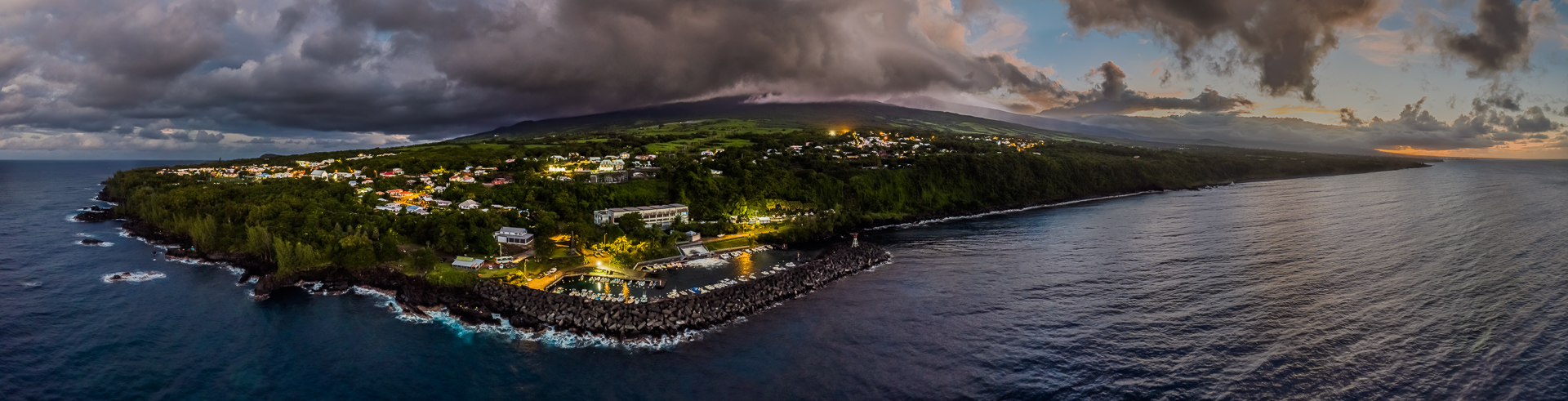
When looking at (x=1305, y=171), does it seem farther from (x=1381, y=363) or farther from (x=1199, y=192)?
(x=1381, y=363)

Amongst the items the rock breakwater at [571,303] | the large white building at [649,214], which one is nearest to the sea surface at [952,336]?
the rock breakwater at [571,303]

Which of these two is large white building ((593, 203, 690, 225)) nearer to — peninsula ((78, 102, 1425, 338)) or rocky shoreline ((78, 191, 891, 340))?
peninsula ((78, 102, 1425, 338))

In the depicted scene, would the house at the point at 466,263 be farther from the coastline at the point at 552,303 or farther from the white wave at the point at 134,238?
the white wave at the point at 134,238

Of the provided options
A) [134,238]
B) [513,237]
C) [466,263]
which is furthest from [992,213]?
[134,238]

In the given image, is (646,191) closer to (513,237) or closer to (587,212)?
(587,212)

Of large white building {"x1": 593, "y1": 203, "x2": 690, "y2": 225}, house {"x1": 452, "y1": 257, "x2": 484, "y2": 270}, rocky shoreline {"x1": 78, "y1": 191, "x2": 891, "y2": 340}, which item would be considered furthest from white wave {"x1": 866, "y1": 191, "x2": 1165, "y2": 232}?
house {"x1": 452, "y1": 257, "x2": 484, "y2": 270}
